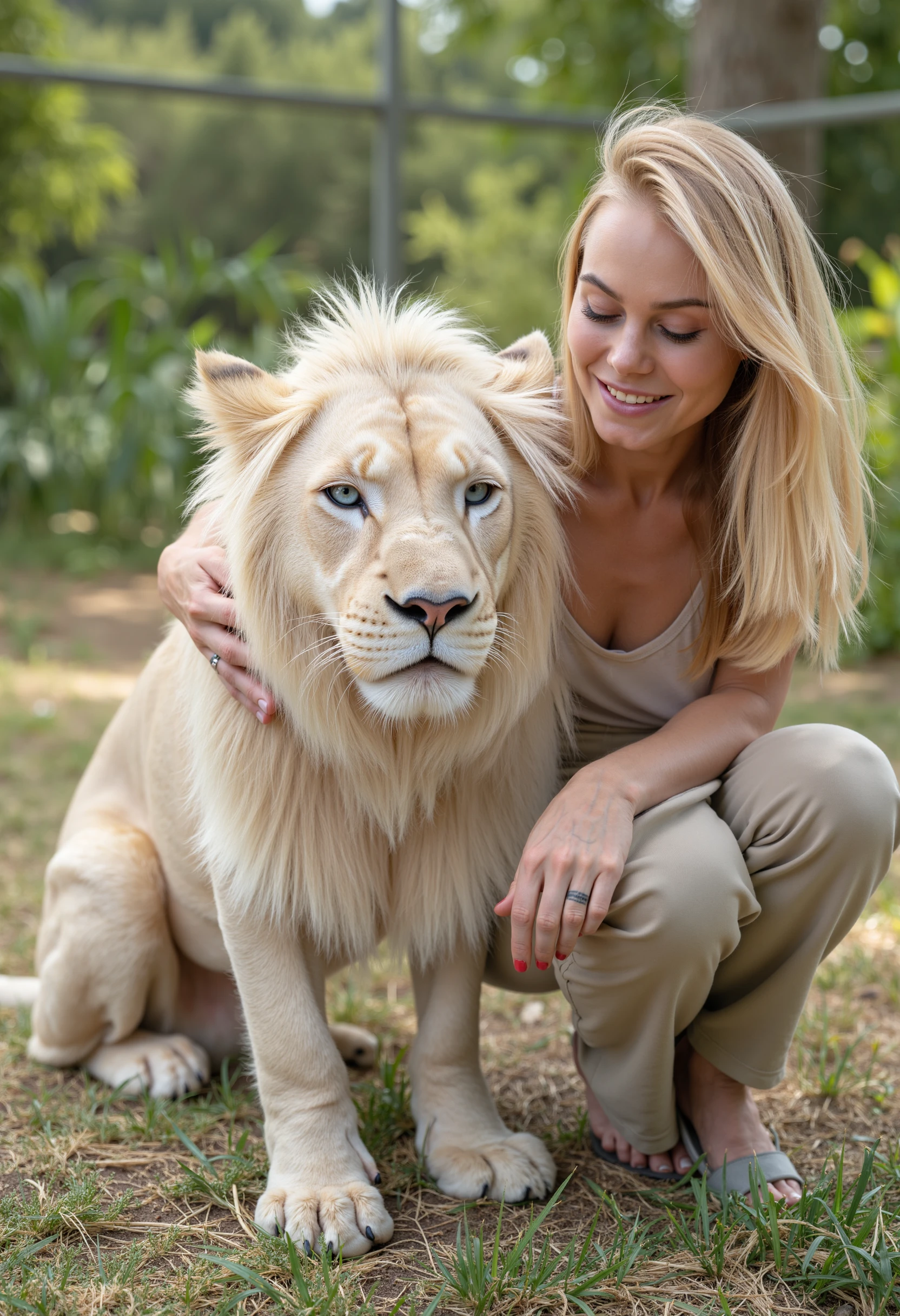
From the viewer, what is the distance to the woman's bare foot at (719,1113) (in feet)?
7.88

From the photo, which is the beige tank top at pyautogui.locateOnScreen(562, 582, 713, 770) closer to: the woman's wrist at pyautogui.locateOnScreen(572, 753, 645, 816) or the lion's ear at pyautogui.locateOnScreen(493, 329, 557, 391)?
the woman's wrist at pyautogui.locateOnScreen(572, 753, 645, 816)

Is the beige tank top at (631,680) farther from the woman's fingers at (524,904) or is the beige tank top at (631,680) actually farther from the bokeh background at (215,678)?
the bokeh background at (215,678)

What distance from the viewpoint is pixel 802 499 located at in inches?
92.0

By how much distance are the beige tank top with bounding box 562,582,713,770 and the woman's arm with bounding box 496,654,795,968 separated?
0.09 metres

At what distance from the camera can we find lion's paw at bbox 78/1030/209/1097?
8.83 feet

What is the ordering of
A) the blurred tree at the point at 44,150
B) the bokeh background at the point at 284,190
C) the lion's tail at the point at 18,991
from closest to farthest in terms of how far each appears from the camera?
the lion's tail at the point at 18,991 → the bokeh background at the point at 284,190 → the blurred tree at the point at 44,150

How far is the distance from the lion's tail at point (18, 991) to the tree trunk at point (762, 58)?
4.63 m

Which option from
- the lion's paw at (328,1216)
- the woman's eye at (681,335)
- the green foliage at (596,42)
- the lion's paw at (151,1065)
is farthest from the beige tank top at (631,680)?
the green foliage at (596,42)

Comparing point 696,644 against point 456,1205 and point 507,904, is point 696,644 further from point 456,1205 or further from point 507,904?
point 456,1205

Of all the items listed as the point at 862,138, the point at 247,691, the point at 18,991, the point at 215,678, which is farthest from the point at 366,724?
the point at 862,138

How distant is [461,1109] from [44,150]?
16753 mm

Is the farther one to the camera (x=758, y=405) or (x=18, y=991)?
(x=18, y=991)

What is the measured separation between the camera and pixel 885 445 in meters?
6.34

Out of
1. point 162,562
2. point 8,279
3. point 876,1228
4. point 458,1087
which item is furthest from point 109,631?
point 876,1228
